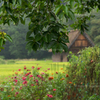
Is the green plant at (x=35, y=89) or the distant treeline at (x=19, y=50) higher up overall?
the distant treeline at (x=19, y=50)

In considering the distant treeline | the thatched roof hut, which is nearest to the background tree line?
the distant treeline

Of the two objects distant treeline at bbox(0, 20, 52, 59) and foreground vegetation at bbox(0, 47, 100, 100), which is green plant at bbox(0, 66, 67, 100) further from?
distant treeline at bbox(0, 20, 52, 59)

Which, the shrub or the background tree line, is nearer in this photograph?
the shrub

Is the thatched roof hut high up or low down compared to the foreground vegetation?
up

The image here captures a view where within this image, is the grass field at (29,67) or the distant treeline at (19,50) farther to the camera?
the distant treeline at (19,50)

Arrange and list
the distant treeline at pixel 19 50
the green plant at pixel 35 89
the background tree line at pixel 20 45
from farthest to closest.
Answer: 1. the background tree line at pixel 20 45
2. the distant treeline at pixel 19 50
3. the green plant at pixel 35 89

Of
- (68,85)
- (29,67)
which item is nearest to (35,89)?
(68,85)

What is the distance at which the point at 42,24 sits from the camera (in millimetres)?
1992

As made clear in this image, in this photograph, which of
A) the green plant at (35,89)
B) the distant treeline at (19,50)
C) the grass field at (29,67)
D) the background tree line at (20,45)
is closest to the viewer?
the green plant at (35,89)

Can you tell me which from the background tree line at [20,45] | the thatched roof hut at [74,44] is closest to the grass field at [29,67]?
the thatched roof hut at [74,44]

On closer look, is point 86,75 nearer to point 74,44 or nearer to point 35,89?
point 35,89

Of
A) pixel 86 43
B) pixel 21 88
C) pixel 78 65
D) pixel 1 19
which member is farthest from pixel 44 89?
pixel 86 43

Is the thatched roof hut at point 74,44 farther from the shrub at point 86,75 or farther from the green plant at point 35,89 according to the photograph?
the green plant at point 35,89

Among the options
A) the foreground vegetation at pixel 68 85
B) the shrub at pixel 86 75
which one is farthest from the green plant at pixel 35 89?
the shrub at pixel 86 75
